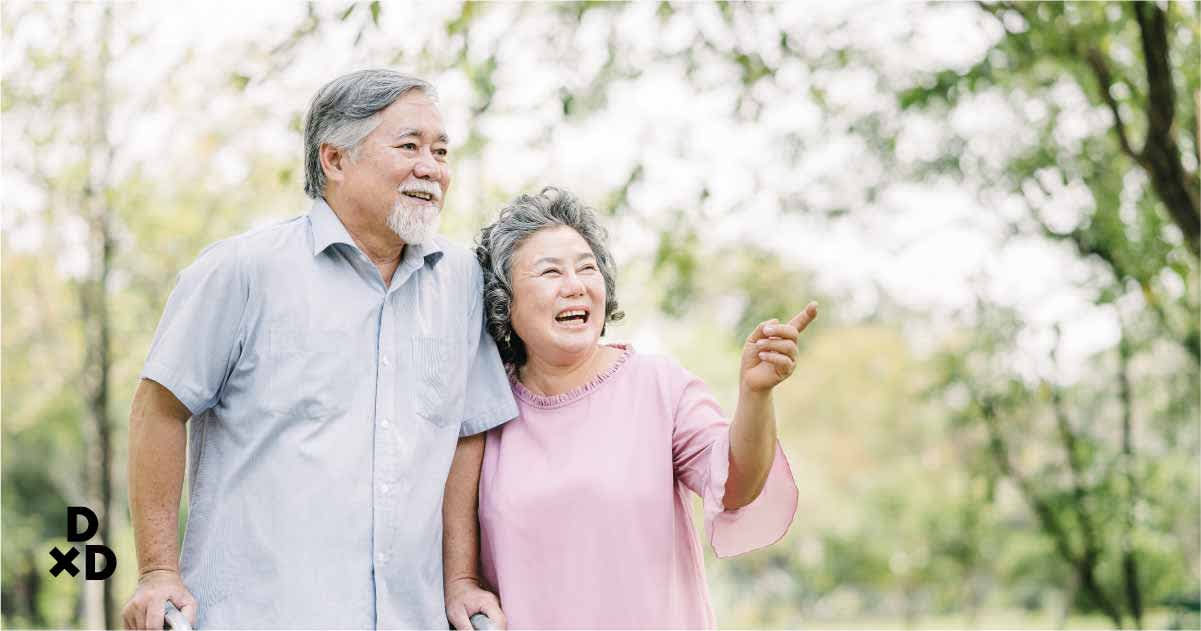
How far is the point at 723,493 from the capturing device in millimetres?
2193

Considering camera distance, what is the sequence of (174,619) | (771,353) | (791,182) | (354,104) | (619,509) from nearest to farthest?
1. (771,353)
2. (174,619)
3. (619,509)
4. (354,104)
5. (791,182)

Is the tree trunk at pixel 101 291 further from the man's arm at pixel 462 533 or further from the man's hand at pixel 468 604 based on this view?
the man's hand at pixel 468 604

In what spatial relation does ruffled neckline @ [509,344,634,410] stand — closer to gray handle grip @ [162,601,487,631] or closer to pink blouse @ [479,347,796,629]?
pink blouse @ [479,347,796,629]

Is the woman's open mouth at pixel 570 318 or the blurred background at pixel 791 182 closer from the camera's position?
the woman's open mouth at pixel 570 318

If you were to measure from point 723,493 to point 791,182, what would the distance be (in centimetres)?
468

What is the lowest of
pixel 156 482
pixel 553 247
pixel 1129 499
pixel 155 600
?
pixel 1129 499

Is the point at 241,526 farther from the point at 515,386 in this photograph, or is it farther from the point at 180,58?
the point at 180,58

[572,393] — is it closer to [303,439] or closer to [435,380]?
[435,380]

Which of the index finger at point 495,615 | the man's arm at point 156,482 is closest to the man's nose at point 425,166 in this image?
the man's arm at point 156,482

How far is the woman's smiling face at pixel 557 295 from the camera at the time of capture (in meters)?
2.39

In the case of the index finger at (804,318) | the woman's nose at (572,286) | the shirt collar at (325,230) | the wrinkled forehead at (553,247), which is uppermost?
the shirt collar at (325,230)

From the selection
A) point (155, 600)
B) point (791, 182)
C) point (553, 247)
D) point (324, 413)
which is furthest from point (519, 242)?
point (791, 182)

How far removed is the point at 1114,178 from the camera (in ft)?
19.8

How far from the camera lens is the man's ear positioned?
7.97 ft
